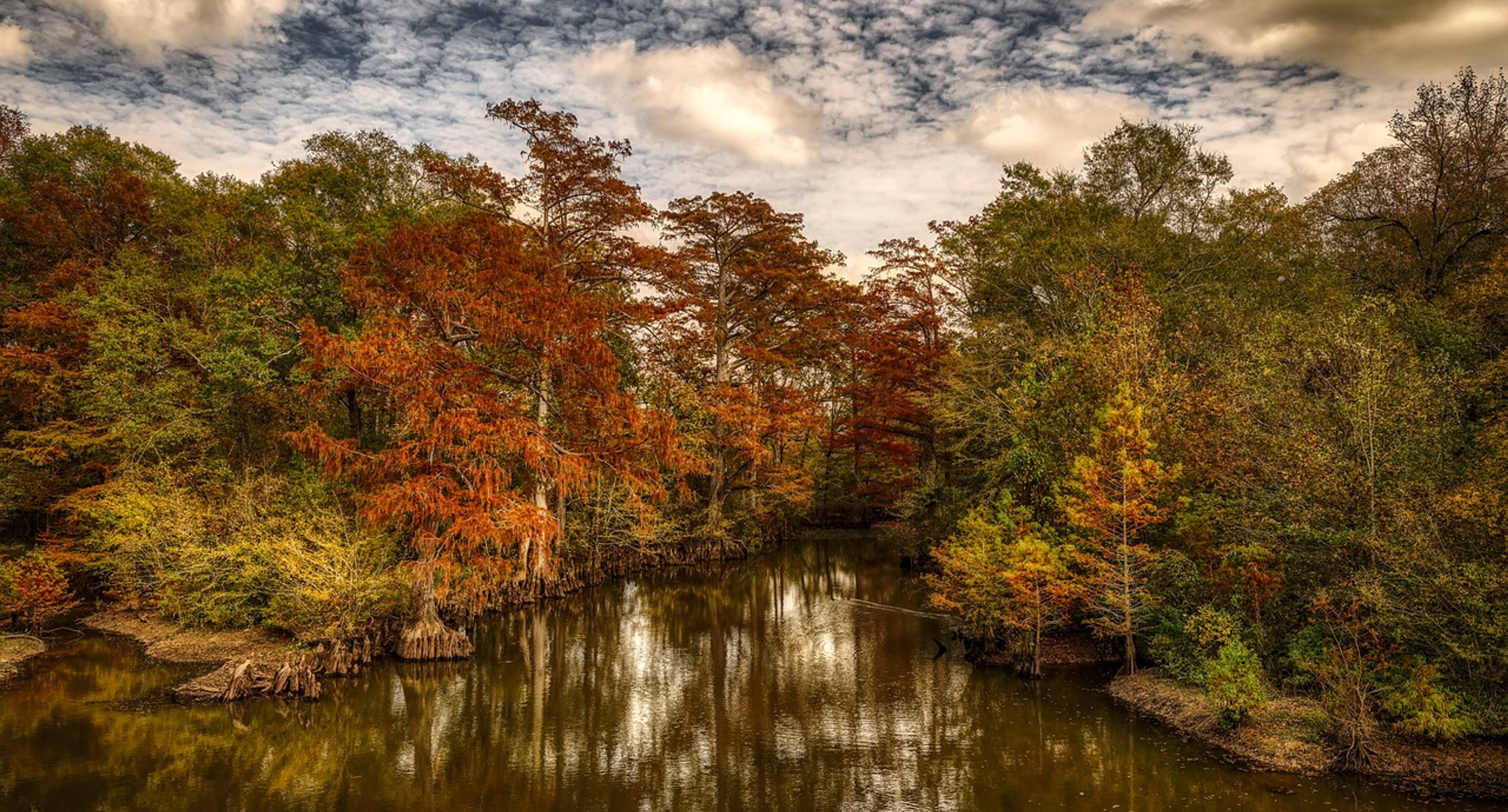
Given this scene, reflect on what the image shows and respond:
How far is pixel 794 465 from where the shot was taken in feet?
136

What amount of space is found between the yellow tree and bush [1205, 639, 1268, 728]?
2197 millimetres

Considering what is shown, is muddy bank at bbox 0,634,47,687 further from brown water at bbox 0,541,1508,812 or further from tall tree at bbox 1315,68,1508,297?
tall tree at bbox 1315,68,1508,297

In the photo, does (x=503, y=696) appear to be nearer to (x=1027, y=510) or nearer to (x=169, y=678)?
(x=169, y=678)

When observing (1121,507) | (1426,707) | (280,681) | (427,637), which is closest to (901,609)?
(1121,507)

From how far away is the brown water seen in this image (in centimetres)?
980

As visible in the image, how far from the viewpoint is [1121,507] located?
1373cm

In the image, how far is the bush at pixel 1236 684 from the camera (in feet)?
37.4

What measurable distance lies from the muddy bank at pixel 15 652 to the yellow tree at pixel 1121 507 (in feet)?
70.3

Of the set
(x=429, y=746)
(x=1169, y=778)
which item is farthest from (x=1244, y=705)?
(x=429, y=746)

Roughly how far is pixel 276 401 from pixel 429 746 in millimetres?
14767

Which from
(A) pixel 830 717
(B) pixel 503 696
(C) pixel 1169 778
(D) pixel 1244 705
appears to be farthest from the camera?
(B) pixel 503 696

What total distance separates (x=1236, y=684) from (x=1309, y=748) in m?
1.14

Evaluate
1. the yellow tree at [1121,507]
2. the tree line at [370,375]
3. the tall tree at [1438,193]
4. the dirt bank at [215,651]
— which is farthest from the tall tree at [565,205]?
the tall tree at [1438,193]

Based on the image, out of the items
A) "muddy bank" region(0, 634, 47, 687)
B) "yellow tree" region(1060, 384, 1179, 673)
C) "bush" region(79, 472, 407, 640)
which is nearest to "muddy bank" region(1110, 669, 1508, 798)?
"yellow tree" region(1060, 384, 1179, 673)
